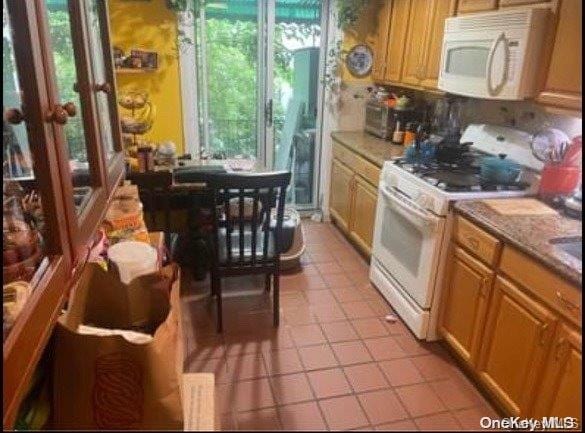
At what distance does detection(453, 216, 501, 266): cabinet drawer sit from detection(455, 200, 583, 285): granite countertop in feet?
0.12

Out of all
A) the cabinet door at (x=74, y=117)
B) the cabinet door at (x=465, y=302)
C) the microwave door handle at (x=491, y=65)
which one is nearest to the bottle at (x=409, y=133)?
the microwave door handle at (x=491, y=65)

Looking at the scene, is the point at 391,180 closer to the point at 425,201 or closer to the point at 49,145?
the point at 425,201

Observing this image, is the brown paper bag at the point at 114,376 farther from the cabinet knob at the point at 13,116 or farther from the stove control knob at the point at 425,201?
the stove control knob at the point at 425,201

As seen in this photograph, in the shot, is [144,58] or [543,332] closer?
[543,332]

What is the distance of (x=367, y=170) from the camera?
3.03 meters

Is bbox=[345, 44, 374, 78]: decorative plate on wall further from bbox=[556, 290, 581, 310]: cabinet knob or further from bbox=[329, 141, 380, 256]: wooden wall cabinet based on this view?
bbox=[556, 290, 581, 310]: cabinet knob

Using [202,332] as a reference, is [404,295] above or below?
above

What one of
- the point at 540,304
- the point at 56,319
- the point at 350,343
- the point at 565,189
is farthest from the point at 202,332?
the point at 565,189

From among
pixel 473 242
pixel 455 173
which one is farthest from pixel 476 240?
pixel 455 173

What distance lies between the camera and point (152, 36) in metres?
3.14

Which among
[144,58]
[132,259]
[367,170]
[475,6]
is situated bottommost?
[367,170]

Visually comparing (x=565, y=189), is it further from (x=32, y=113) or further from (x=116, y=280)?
(x=32, y=113)

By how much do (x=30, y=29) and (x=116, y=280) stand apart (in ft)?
2.17

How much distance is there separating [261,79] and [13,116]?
2.89 m
